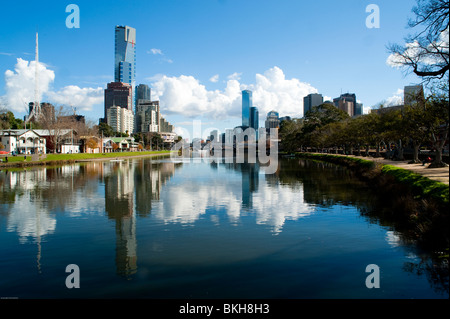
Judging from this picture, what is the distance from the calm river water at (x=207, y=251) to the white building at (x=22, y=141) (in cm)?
6861

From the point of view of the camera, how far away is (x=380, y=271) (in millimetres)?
9555

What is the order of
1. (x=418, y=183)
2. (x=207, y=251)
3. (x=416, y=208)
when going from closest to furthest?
(x=207, y=251) → (x=416, y=208) → (x=418, y=183)

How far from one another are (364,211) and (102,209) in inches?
544

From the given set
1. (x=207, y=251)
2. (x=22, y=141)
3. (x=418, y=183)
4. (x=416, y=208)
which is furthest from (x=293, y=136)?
(x=207, y=251)

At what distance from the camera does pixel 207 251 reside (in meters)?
11.3

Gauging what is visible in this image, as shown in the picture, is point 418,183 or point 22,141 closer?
point 418,183

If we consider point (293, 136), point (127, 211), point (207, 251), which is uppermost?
point (293, 136)

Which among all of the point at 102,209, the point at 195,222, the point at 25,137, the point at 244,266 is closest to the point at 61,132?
the point at 25,137

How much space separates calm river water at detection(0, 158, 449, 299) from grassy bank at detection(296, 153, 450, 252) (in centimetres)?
71

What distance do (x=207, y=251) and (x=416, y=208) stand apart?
973 centimetres

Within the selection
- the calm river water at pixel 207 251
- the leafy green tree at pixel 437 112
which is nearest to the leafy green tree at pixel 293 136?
the leafy green tree at pixel 437 112

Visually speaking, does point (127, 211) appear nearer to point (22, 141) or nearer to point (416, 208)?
point (416, 208)

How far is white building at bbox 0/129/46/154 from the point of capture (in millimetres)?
78688

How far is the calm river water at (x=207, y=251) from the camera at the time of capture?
852 centimetres
